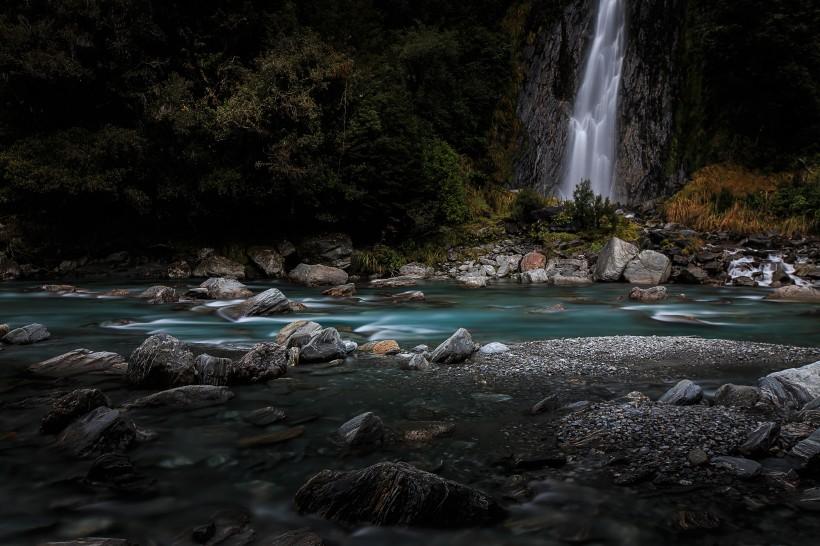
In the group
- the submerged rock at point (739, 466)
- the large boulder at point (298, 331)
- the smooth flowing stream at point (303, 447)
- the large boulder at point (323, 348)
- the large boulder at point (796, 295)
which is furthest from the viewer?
the large boulder at point (796, 295)

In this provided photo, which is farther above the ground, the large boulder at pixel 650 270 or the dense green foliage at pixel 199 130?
the dense green foliage at pixel 199 130

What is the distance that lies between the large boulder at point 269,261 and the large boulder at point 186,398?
12.9 metres

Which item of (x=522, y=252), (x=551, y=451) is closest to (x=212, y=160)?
(x=522, y=252)

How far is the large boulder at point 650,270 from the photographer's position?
14.0 meters

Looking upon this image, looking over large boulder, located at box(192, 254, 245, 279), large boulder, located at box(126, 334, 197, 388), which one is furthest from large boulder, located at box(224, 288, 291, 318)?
large boulder, located at box(192, 254, 245, 279)

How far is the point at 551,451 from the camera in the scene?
2.84 meters

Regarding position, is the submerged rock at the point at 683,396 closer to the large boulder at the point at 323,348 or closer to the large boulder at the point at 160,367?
the large boulder at the point at 323,348

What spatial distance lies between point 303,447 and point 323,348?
2.27 meters

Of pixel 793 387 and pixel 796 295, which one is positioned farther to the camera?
pixel 796 295

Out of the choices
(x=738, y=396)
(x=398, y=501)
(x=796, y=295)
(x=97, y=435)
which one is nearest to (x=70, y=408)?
(x=97, y=435)

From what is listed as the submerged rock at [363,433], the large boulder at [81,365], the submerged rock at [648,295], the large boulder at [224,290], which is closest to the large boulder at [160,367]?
Result: the large boulder at [81,365]

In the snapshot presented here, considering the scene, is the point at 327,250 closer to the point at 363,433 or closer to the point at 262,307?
the point at 262,307

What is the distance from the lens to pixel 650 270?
46.3ft

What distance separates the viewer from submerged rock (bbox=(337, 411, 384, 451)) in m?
2.96
